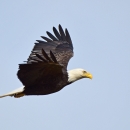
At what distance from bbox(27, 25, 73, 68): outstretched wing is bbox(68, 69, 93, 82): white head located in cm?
100

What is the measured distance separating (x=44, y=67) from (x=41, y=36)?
4187mm

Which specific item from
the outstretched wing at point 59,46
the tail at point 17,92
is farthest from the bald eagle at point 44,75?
the outstretched wing at point 59,46

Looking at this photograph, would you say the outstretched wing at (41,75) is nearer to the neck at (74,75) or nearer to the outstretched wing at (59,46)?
the neck at (74,75)

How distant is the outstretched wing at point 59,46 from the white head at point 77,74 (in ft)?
3.28

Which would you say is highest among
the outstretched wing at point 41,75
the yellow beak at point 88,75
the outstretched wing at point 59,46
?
the outstretched wing at point 59,46

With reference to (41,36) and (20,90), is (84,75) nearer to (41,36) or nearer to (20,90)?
(20,90)

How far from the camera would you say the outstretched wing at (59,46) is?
14602 mm

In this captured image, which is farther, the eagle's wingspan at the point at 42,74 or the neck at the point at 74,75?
the neck at the point at 74,75

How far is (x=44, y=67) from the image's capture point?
11578 mm

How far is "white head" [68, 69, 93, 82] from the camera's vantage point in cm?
1281

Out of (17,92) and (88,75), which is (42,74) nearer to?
(17,92)

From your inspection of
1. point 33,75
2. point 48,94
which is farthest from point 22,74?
point 48,94

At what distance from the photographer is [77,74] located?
13.0m

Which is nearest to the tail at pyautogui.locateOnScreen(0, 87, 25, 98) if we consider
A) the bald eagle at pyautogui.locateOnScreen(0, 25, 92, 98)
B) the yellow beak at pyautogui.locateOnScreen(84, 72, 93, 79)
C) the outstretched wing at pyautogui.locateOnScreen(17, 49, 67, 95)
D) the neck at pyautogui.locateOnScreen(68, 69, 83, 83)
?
the bald eagle at pyautogui.locateOnScreen(0, 25, 92, 98)
